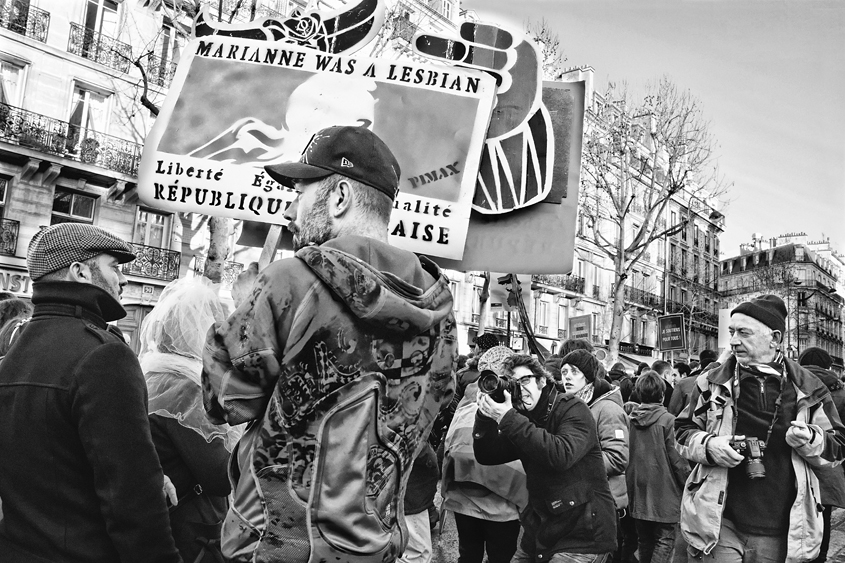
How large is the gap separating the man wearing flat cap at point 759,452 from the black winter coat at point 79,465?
2.75 meters

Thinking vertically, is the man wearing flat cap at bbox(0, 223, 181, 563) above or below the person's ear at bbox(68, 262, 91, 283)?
below

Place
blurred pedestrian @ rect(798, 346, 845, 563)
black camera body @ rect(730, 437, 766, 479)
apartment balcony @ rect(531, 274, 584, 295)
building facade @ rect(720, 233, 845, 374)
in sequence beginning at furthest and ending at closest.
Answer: building facade @ rect(720, 233, 845, 374)
apartment balcony @ rect(531, 274, 584, 295)
blurred pedestrian @ rect(798, 346, 845, 563)
black camera body @ rect(730, 437, 766, 479)

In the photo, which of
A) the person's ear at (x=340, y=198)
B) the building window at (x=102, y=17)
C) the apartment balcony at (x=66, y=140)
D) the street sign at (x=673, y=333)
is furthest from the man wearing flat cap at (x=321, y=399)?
the building window at (x=102, y=17)

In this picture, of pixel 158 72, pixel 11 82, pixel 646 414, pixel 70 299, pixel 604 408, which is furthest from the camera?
pixel 158 72

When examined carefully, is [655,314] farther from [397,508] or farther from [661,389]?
[397,508]

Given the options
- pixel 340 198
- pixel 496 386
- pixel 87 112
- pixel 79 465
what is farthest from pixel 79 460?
pixel 87 112

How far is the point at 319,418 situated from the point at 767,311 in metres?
3.01

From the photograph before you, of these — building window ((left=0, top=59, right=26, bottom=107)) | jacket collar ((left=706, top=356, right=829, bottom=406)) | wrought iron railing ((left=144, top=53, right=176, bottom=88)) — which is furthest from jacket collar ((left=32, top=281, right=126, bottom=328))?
wrought iron railing ((left=144, top=53, right=176, bottom=88))

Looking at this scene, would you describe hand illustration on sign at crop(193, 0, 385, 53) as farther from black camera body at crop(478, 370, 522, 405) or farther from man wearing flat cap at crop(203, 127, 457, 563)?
man wearing flat cap at crop(203, 127, 457, 563)

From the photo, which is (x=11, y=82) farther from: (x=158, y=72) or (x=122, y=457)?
(x=122, y=457)

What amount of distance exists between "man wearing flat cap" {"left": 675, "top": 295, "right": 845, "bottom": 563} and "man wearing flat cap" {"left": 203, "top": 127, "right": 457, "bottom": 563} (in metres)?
2.54

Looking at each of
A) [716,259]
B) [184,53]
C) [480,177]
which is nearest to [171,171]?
[184,53]

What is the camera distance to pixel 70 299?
238 cm

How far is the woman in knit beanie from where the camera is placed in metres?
5.14
